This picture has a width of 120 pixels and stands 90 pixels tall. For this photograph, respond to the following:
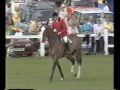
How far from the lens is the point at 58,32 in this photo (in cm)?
1500

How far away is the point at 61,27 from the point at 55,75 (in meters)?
2.07

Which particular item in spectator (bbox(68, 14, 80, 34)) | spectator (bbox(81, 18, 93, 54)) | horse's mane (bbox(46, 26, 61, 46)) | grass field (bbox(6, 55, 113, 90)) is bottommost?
grass field (bbox(6, 55, 113, 90))

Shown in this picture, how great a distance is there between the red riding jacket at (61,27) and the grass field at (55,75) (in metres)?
1.34

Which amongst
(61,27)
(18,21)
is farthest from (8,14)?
(61,27)

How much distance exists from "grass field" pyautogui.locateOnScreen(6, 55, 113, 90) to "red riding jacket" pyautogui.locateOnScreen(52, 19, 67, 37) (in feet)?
4.39

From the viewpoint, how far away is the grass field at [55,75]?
523 inches

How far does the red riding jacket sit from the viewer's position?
14.6 metres

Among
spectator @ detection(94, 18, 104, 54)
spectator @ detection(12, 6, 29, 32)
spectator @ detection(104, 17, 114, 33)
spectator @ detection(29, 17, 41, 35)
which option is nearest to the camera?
spectator @ detection(94, 18, 104, 54)

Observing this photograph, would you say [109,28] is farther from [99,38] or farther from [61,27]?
[61,27]

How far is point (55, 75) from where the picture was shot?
53.2 ft

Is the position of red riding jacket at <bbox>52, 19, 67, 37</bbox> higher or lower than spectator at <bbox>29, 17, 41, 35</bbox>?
higher

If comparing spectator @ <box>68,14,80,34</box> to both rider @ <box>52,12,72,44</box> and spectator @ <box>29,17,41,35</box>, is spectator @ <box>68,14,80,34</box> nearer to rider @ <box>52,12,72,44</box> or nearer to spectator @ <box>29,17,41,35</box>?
→ spectator @ <box>29,17,41,35</box>

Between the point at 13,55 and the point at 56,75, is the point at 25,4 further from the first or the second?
the point at 56,75

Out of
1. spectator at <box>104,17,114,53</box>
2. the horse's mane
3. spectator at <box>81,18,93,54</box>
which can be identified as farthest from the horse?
spectator at <box>104,17,114,53</box>
